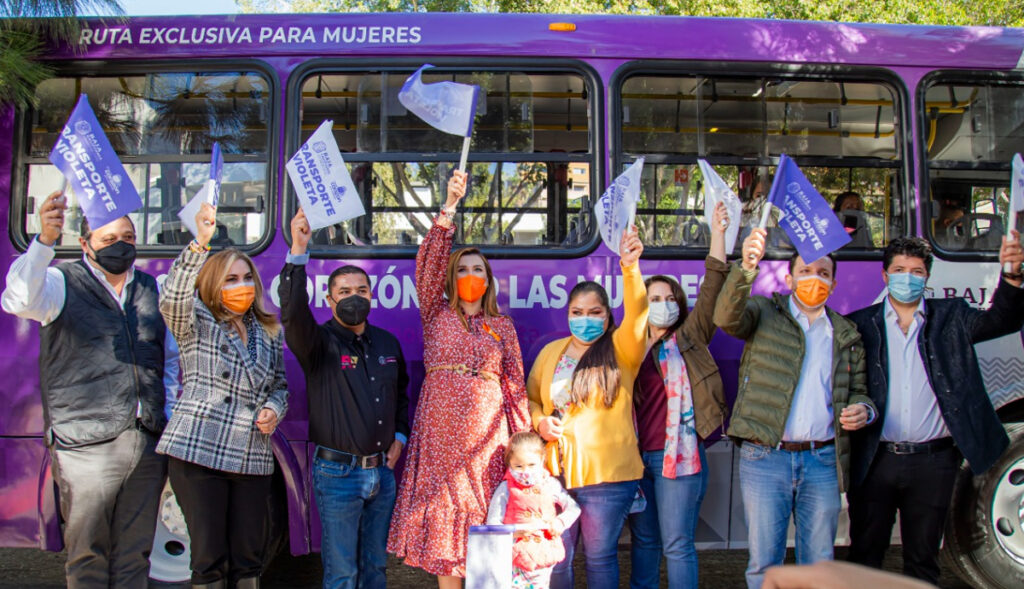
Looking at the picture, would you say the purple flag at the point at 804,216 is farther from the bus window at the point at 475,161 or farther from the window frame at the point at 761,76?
the bus window at the point at 475,161

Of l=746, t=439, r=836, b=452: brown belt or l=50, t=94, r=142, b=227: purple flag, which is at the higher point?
l=50, t=94, r=142, b=227: purple flag

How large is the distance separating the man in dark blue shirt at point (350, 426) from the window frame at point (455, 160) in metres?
0.57

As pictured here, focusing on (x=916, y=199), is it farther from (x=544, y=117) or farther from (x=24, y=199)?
(x=24, y=199)

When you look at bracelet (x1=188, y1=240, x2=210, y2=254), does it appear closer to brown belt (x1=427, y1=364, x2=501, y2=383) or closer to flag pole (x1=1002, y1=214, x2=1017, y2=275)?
brown belt (x1=427, y1=364, x2=501, y2=383)

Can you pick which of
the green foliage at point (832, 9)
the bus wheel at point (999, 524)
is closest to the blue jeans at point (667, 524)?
the bus wheel at point (999, 524)

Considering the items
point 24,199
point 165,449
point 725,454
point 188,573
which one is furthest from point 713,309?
point 24,199

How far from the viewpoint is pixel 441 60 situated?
14.3 feet

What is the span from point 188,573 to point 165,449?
1.50m

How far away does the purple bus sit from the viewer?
4312 millimetres

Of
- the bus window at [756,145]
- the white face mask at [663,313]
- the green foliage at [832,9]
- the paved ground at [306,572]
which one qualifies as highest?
the green foliage at [832,9]

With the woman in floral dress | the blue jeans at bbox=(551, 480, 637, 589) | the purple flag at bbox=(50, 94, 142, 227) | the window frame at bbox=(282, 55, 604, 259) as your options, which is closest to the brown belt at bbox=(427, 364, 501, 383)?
the woman in floral dress

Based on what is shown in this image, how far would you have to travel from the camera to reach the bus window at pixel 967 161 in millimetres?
4562

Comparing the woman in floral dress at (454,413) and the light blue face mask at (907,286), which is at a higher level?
the light blue face mask at (907,286)

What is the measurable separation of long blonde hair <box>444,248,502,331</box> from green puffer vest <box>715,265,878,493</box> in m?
1.08
